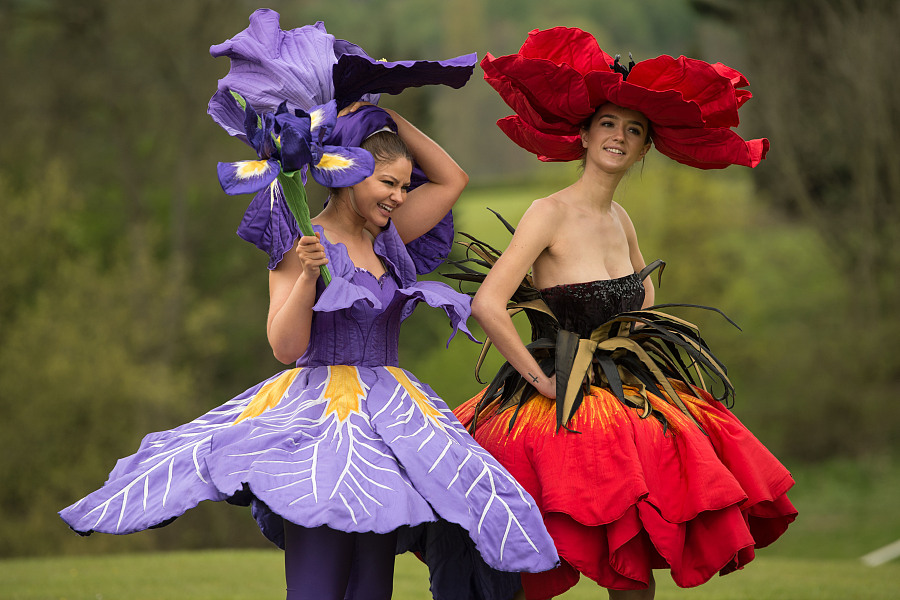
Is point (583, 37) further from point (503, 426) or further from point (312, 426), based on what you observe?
point (312, 426)

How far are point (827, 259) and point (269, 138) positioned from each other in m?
18.3

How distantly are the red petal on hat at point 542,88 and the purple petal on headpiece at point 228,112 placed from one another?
0.92 m

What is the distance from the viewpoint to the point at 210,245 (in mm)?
20703

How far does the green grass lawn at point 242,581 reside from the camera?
649 centimetres

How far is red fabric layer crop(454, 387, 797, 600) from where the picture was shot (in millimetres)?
3283

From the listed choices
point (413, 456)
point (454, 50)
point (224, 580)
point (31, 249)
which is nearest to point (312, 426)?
point (413, 456)

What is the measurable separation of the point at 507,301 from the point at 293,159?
1.15 m

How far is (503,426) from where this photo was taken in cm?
366

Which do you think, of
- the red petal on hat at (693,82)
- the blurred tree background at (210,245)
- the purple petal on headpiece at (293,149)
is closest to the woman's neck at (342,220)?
the purple petal on headpiece at (293,149)

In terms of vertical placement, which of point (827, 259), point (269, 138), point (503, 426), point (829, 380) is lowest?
point (829, 380)

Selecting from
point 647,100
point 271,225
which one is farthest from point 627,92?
point 271,225

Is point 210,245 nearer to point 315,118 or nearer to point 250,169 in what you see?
point 315,118

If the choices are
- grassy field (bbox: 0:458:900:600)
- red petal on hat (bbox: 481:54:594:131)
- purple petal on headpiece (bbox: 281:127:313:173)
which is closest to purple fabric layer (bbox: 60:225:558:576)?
purple petal on headpiece (bbox: 281:127:313:173)

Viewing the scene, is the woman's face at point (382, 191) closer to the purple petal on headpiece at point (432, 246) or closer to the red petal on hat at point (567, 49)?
the purple petal on headpiece at point (432, 246)
